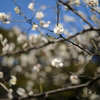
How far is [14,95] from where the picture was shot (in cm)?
207

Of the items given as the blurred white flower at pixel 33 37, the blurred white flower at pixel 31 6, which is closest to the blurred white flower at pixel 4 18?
the blurred white flower at pixel 31 6

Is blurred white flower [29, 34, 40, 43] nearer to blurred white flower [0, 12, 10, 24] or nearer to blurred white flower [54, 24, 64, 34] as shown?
blurred white flower [0, 12, 10, 24]

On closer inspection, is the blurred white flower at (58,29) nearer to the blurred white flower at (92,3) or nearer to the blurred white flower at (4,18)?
the blurred white flower at (92,3)

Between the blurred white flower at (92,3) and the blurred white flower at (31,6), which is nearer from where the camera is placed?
the blurred white flower at (92,3)

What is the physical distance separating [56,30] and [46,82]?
5.37m

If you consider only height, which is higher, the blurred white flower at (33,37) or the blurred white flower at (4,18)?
the blurred white flower at (4,18)

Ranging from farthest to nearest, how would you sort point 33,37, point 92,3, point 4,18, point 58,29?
point 33,37
point 4,18
point 92,3
point 58,29

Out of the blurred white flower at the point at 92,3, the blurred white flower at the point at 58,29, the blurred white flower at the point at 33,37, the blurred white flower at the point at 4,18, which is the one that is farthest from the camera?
the blurred white flower at the point at 33,37

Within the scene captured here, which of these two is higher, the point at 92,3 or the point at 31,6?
the point at 31,6

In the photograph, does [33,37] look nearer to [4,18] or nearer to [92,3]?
[4,18]

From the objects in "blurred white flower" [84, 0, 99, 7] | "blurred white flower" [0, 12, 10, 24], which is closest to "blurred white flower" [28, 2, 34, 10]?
"blurred white flower" [0, 12, 10, 24]

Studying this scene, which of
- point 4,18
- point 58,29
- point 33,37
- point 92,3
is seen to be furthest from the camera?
point 33,37

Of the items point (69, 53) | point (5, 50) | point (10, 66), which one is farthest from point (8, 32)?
point (5, 50)

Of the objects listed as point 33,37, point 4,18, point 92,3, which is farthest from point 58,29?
point 33,37
